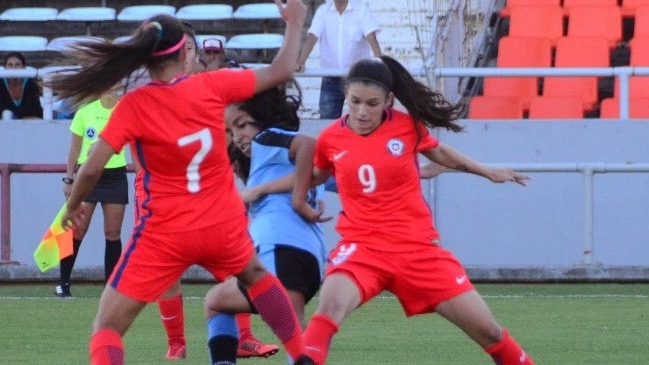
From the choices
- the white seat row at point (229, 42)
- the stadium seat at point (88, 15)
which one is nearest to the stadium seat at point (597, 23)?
the white seat row at point (229, 42)

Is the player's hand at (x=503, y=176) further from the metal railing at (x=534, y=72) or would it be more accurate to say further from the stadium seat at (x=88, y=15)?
the stadium seat at (x=88, y=15)

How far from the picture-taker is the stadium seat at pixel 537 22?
17328 mm

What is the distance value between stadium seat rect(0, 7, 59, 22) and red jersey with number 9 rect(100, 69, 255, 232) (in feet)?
45.6

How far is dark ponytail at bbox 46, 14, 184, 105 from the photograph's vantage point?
595 cm

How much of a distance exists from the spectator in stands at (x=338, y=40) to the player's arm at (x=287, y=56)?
7521mm

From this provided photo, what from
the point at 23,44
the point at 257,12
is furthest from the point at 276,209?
the point at 23,44

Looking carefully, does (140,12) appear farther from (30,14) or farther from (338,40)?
(338,40)

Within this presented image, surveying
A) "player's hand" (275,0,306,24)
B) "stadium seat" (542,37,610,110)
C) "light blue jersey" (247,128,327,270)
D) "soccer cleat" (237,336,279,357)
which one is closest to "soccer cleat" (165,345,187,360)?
"soccer cleat" (237,336,279,357)

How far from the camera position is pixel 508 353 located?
6.36 m

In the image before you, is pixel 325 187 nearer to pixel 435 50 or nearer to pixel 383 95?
pixel 383 95

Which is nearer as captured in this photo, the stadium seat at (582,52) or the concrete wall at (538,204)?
the concrete wall at (538,204)

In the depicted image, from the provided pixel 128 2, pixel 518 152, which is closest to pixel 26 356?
pixel 518 152

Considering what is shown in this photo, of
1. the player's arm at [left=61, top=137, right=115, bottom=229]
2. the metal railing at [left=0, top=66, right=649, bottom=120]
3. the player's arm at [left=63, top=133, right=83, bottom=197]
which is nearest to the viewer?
the player's arm at [left=61, top=137, right=115, bottom=229]

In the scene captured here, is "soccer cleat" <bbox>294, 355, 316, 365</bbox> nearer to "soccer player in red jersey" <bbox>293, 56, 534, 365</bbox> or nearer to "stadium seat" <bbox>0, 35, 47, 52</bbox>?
"soccer player in red jersey" <bbox>293, 56, 534, 365</bbox>
